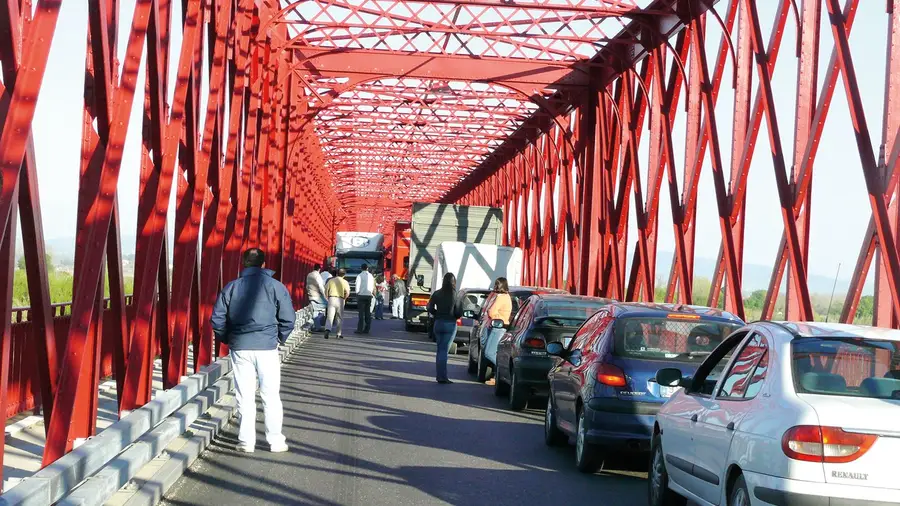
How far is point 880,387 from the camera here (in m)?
6.65

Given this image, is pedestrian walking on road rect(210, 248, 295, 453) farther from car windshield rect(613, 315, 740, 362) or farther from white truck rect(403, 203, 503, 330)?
white truck rect(403, 203, 503, 330)

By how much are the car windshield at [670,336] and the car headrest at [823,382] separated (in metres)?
3.98

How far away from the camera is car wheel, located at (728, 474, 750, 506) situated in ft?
21.4

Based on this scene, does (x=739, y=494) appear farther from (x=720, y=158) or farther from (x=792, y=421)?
(x=720, y=158)

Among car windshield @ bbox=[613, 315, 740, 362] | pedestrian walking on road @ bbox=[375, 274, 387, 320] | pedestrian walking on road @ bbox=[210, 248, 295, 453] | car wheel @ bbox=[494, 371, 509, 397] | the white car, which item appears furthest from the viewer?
pedestrian walking on road @ bbox=[375, 274, 387, 320]

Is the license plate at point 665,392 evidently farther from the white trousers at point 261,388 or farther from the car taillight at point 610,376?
the white trousers at point 261,388

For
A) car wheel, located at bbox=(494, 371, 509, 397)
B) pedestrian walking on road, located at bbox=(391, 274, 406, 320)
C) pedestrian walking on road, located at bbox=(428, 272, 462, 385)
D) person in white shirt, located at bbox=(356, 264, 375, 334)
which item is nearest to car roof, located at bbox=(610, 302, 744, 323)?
car wheel, located at bbox=(494, 371, 509, 397)

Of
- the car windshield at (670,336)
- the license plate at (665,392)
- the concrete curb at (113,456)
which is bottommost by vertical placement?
the concrete curb at (113,456)

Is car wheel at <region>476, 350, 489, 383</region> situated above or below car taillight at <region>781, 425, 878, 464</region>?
below

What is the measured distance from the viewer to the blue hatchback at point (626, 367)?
10.2 metres

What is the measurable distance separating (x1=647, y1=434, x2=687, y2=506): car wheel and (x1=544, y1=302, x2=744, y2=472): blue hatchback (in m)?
1.18

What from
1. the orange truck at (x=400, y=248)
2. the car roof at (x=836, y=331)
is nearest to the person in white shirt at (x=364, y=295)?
the orange truck at (x=400, y=248)

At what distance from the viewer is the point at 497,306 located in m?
19.2

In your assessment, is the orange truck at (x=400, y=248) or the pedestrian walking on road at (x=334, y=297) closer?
A: the pedestrian walking on road at (x=334, y=297)
